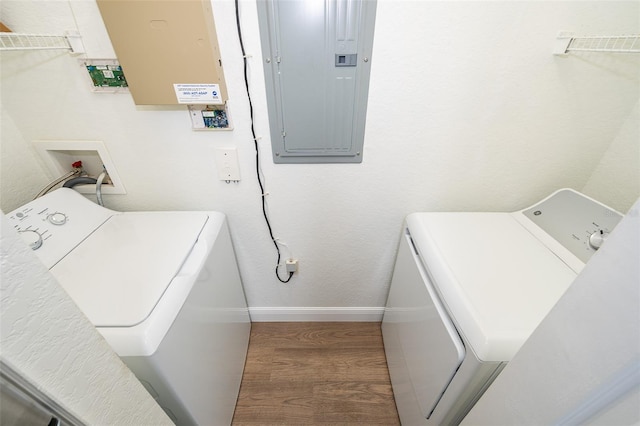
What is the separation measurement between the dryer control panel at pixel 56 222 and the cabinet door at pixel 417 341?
1.21 metres

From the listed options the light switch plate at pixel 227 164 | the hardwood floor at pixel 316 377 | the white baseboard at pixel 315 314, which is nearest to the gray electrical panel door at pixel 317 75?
the light switch plate at pixel 227 164

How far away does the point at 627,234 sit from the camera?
0.98ft

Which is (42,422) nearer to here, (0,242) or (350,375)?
(0,242)

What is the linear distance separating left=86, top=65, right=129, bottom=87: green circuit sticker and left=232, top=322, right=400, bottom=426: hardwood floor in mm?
A: 1388

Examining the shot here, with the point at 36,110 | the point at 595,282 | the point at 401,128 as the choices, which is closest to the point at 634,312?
the point at 595,282

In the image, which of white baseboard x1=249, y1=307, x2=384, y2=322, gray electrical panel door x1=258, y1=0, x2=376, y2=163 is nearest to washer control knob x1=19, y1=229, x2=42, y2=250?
gray electrical panel door x1=258, y1=0, x2=376, y2=163

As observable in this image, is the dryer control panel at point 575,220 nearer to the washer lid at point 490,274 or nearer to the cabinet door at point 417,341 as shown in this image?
the washer lid at point 490,274

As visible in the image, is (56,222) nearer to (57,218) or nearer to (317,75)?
(57,218)

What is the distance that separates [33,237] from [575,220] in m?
1.84

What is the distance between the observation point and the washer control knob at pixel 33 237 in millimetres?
824

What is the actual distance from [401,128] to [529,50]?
464mm

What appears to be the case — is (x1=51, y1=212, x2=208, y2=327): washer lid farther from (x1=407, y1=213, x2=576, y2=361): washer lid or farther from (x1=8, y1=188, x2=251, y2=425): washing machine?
(x1=407, y1=213, x2=576, y2=361): washer lid

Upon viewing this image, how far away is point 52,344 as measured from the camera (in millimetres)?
344

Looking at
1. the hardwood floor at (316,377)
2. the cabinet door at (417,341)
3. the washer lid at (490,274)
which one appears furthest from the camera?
the hardwood floor at (316,377)
